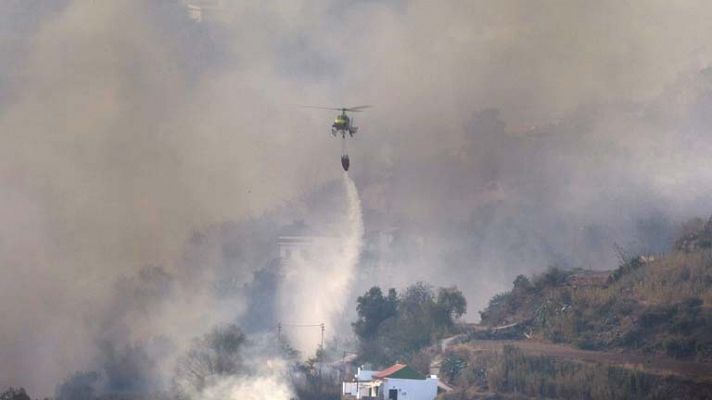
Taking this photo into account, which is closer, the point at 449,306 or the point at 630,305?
the point at 630,305

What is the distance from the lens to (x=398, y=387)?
10469cm

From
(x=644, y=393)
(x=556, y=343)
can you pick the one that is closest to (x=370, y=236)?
(x=556, y=343)

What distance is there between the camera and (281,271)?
12625 cm

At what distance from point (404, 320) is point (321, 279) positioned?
7987 millimetres

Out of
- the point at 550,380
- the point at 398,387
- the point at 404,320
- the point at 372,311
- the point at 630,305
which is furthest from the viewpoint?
the point at 372,311

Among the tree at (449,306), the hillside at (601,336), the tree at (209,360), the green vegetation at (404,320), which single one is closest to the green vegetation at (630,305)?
the hillside at (601,336)

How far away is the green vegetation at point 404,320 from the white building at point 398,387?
6.33 m

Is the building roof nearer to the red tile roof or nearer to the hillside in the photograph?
the red tile roof

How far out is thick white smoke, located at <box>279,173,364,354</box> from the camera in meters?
121

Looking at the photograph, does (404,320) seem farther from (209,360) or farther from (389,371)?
(389,371)

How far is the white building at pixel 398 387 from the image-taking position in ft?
342

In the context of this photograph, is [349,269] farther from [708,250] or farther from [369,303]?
[708,250]

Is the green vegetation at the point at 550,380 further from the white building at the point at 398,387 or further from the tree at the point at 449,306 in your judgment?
the tree at the point at 449,306

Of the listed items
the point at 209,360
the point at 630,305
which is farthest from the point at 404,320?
the point at 630,305
